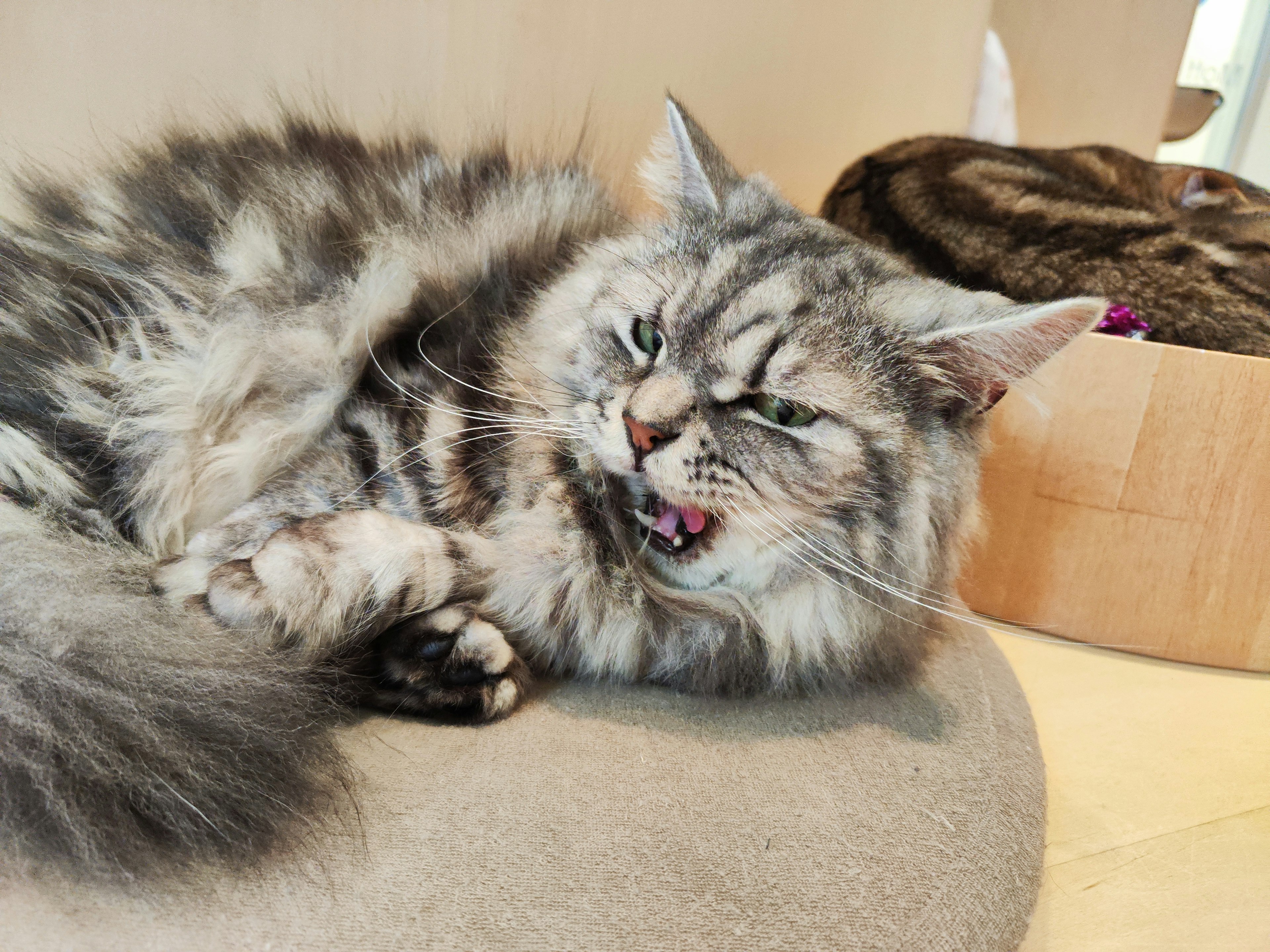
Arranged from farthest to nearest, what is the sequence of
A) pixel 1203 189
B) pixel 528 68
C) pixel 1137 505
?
pixel 1203 189
pixel 528 68
pixel 1137 505

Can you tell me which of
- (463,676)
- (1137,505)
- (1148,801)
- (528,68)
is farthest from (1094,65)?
(463,676)

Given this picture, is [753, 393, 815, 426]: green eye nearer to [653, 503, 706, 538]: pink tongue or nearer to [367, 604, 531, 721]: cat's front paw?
[653, 503, 706, 538]: pink tongue

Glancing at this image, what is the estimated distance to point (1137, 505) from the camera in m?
1.55

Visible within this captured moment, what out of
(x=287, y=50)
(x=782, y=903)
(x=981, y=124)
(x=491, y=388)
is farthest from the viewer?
(x=981, y=124)

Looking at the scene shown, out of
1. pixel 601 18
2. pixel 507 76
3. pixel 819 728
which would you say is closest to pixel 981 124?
pixel 601 18

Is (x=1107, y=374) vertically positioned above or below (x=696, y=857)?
above

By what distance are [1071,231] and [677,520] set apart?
1064 mm

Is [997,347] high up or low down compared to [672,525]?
up

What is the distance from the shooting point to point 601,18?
6.04 feet

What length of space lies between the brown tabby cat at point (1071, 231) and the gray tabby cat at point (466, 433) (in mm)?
462

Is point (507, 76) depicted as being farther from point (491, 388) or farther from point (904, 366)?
point (904, 366)

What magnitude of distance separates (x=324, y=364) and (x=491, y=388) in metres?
0.25

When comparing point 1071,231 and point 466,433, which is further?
point 1071,231

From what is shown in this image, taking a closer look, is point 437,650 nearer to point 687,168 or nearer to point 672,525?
point 672,525
